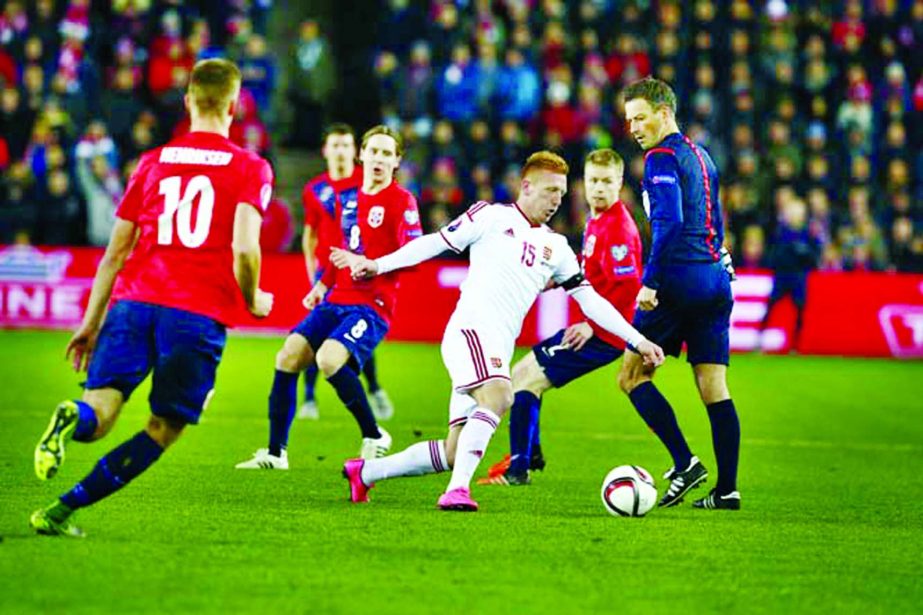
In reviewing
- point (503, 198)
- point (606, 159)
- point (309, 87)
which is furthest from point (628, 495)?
point (309, 87)

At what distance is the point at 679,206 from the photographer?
342 inches

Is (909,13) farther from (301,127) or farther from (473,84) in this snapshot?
(301,127)

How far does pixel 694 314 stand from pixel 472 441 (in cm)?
148

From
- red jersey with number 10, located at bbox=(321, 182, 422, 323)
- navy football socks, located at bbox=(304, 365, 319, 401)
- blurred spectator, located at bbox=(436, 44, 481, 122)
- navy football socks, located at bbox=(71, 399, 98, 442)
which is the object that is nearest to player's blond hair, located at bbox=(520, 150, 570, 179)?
red jersey with number 10, located at bbox=(321, 182, 422, 323)

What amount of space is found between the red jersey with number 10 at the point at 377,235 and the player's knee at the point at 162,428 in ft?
12.0

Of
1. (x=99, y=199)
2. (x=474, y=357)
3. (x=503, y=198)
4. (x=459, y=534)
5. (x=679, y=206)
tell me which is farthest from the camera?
(x=503, y=198)

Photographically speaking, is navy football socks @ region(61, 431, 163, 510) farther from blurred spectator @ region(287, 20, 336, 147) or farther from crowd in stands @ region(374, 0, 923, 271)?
blurred spectator @ region(287, 20, 336, 147)

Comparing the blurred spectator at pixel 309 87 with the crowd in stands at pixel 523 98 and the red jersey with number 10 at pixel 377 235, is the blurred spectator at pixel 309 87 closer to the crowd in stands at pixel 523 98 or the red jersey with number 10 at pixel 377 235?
the crowd in stands at pixel 523 98

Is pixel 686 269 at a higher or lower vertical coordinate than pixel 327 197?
lower

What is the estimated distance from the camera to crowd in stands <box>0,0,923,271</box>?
2306 centimetres

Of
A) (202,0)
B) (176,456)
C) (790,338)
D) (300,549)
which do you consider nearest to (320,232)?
(176,456)

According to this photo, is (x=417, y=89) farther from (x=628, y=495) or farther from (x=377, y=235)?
(x=628, y=495)

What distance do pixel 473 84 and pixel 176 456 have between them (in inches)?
557

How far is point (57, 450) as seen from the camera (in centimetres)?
667
